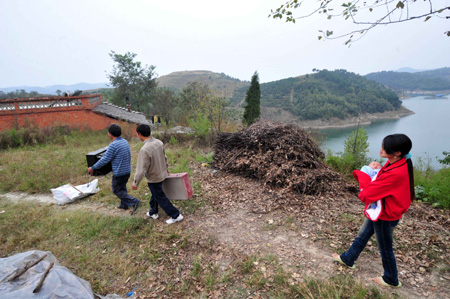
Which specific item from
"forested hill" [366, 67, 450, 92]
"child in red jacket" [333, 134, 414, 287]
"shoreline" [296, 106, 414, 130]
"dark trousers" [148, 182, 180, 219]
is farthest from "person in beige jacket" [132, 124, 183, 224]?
"forested hill" [366, 67, 450, 92]

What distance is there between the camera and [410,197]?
2.02 metres

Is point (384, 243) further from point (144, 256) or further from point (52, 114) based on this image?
point (52, 114)

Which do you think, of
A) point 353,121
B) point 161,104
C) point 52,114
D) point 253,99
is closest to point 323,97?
point 353,121

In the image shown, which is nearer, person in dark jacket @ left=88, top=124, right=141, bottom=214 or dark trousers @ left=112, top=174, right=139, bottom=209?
person in dark jacket @ left=88, top=124, right=141, bottom=214

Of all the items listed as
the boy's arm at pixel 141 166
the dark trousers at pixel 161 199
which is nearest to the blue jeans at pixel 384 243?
the dark trousers at pixel 161 199

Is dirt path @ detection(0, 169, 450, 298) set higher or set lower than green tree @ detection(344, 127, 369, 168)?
lower

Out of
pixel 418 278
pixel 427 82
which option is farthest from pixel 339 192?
pixel 427 82

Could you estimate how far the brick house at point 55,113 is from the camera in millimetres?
10953

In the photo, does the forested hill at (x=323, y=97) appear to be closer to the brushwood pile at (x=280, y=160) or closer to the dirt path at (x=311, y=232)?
the brushwood pile at (x=280, y=160)

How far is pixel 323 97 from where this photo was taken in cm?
5509

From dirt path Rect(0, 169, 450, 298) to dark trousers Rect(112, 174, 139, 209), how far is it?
8.9 inches

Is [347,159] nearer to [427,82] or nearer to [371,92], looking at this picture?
[371,92]

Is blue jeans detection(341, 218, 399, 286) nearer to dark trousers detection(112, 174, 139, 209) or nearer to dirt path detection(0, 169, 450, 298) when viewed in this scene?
dirt path detection(0, 169, 450, 298)

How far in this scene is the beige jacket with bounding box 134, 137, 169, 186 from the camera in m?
3.19
